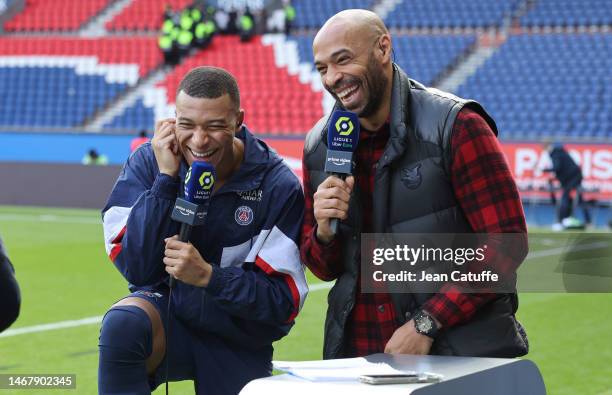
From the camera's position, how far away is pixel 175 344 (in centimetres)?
437

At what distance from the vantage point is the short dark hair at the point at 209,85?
420cm

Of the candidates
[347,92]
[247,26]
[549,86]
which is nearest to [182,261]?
[347,92]

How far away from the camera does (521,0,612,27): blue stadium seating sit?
88.3ft

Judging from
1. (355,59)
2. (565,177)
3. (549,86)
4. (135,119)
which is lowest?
(565,177)

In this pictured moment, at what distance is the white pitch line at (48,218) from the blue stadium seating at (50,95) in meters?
9.31

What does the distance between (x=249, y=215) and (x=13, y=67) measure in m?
29.6

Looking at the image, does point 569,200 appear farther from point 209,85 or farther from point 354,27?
point 354,27

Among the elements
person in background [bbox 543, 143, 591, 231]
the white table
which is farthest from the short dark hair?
person in background [bbox 543, 143, 591, 231]

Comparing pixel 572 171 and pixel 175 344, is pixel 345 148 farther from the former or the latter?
pixel 572 171

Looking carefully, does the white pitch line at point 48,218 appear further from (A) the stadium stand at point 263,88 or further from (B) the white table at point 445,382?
(B) the white table at point 445,382

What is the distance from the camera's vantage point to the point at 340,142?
3.79 meters

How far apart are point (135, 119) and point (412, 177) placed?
25.6 m

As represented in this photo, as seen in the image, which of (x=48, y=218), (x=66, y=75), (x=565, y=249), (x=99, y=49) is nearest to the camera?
(x=565, y=249)

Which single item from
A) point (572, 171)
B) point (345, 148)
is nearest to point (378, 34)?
point (345, 148)
